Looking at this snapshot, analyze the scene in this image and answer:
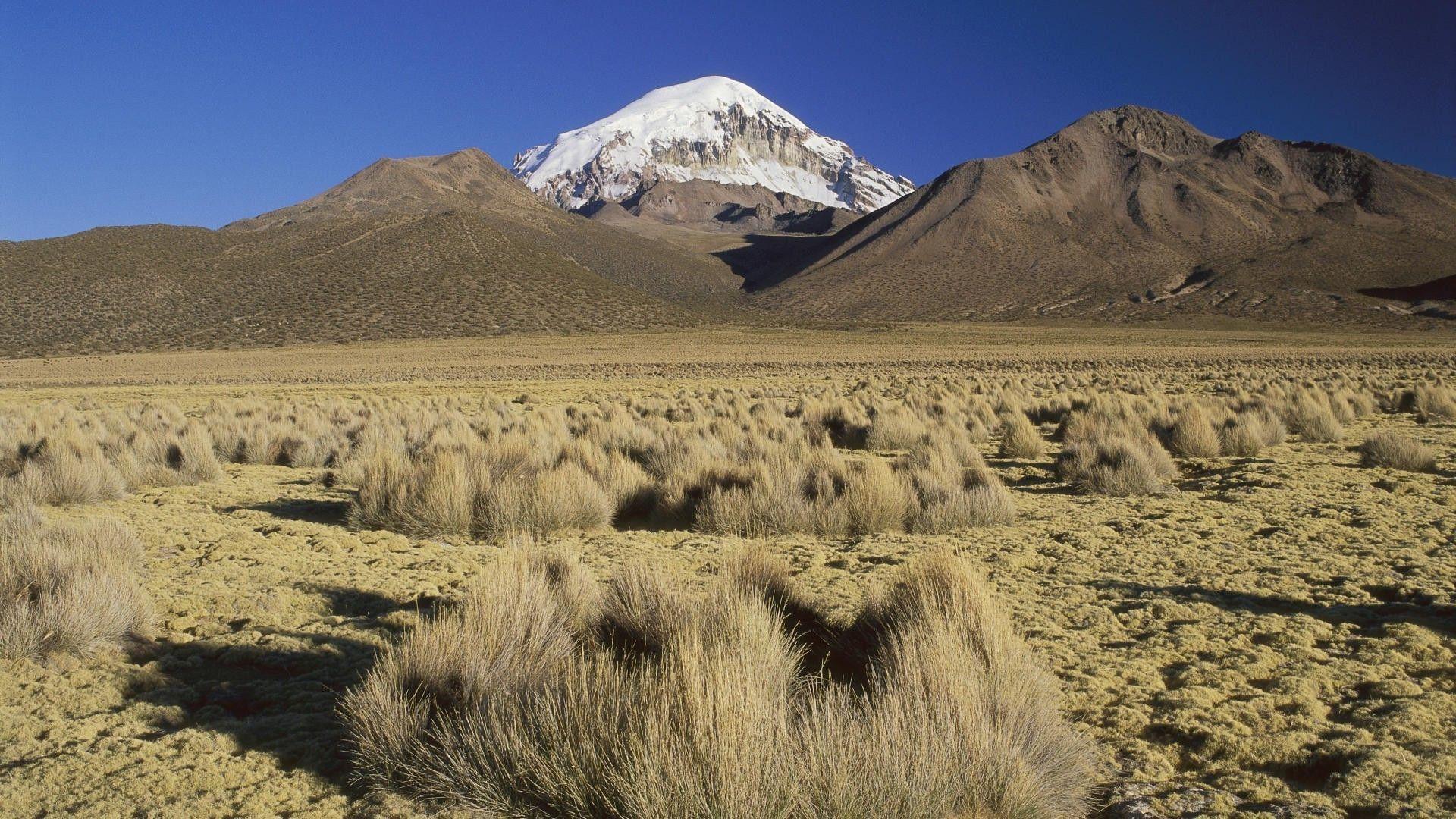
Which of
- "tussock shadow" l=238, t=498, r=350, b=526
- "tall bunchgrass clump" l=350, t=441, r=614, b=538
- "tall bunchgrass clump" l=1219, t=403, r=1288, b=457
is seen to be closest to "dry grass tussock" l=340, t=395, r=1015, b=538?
"tall bunchgrass clump" l=350, t=441, r=614, b=538

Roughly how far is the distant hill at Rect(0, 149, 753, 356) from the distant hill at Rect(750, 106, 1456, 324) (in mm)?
30507

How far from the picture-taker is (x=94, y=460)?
1014cm

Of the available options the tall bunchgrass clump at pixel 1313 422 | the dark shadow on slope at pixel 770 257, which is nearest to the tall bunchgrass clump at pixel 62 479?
the tall bunchgrass clump at pixel 1313 422

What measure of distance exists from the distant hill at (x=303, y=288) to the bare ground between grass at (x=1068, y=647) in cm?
6607

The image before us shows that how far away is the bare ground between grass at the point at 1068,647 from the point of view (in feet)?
11.0

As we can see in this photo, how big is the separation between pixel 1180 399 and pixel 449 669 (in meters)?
18.8

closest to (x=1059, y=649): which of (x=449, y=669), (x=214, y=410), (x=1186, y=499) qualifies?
(x=449, y=669)

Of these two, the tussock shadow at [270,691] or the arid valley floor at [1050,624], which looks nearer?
the arid valley floor at [1050,624]

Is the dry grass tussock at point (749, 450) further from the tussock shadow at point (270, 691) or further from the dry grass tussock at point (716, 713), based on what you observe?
the dry grass tussock at point (716, 713)

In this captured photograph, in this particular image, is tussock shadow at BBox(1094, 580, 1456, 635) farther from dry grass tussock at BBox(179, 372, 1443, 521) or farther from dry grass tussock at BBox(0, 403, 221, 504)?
dry grass tussock at BBox(0, 403, 221, 504)

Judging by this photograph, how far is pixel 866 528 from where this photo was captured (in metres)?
8.16

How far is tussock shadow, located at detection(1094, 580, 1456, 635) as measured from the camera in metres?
5.24

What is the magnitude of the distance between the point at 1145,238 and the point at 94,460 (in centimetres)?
A: 13227

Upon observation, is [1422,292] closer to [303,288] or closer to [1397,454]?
[1397,454]
